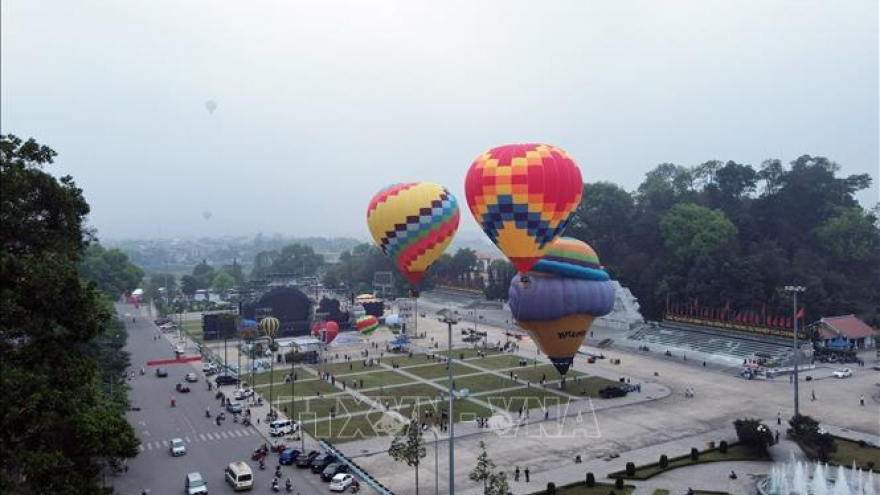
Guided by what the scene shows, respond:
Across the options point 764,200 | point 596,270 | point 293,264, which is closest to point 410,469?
point 596,270

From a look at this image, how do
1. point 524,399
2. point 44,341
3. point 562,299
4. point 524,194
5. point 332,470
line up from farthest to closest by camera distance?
point 524,399 → point 562,299 → point 524,194 → point 332,470 → point 44,341

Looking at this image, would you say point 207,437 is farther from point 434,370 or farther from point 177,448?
point 434,370

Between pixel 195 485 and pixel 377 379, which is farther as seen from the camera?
pixel 377 379

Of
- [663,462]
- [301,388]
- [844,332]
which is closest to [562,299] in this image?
[663,462]

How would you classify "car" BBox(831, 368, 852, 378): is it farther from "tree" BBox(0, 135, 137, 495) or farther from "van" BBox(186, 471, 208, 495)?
"tree" BBox(0, 135, 137, 495)

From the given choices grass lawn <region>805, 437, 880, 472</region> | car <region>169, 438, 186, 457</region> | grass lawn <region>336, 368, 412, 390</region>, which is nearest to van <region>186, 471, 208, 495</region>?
car <region>169, 438, 186, 457</region>

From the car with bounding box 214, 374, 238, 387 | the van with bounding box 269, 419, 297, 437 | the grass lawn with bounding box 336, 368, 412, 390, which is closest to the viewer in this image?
the van with bounding box 269, 419, 297, 437

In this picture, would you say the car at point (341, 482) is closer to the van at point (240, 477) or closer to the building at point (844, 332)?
the van at point (240, 477)

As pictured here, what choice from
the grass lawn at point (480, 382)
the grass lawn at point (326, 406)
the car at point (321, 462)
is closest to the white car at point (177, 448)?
the grass lawn at point (326, 406)
